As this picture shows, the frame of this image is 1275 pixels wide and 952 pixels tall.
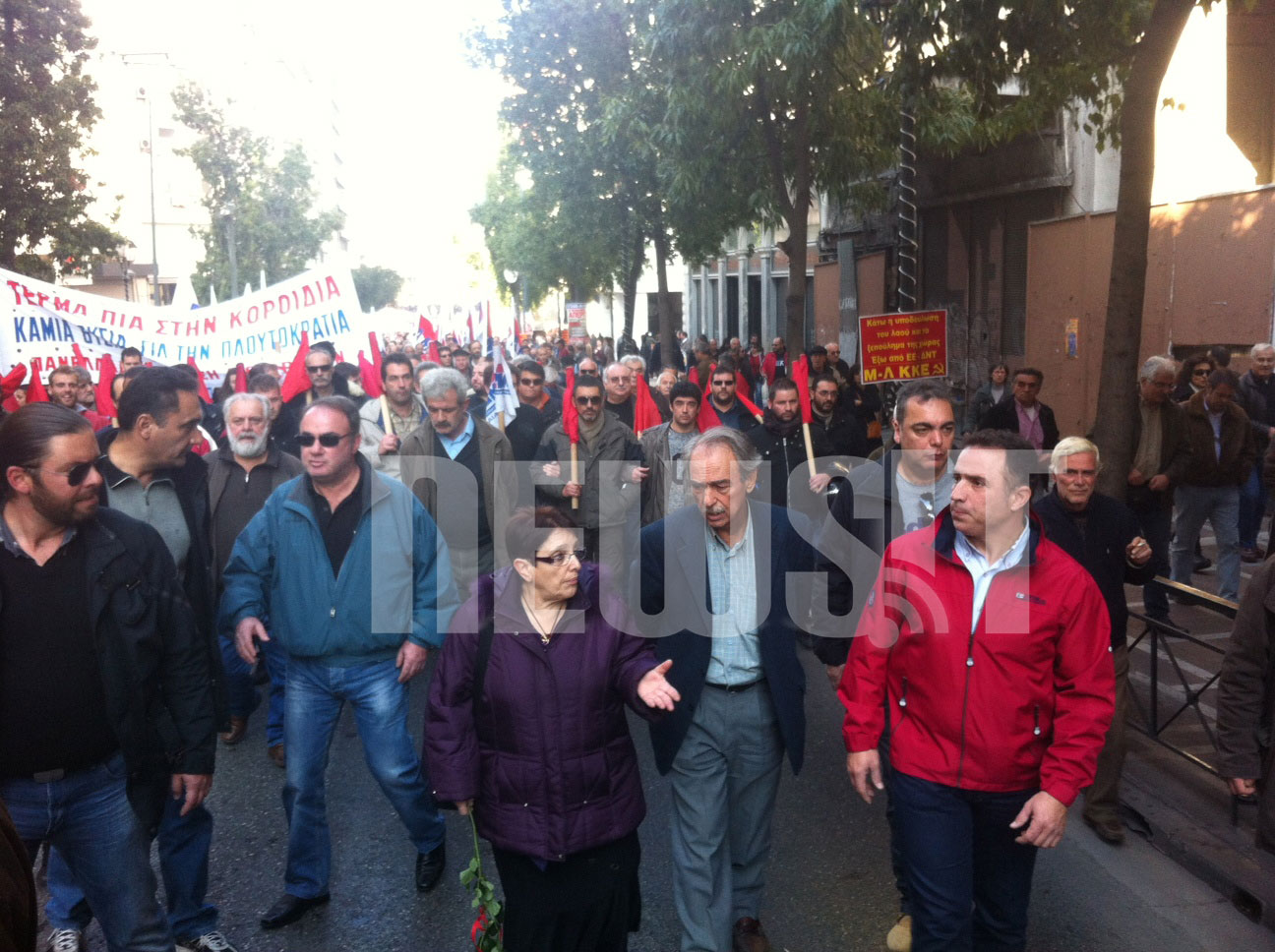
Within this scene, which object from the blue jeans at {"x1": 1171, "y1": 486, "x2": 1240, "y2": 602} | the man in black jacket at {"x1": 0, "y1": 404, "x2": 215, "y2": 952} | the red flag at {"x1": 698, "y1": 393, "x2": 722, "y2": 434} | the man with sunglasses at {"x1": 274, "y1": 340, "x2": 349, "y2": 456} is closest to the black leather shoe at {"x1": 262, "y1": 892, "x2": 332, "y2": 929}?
Result: the man in black jacket at {"x1": 0, "y1": 404, "x2": 215, "y2": 952}

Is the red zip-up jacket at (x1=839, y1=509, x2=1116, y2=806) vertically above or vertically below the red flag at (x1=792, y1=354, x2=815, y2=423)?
below

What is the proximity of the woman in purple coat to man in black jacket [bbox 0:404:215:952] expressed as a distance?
32.3 inches

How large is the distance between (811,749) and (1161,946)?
2225 millimetres

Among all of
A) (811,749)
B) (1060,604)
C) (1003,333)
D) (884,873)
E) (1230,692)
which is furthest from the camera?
(1003,333)

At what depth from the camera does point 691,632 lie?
3.93 metres

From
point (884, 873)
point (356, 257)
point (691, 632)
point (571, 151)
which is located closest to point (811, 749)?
point (884, 873)

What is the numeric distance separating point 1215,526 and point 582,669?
22.4ft

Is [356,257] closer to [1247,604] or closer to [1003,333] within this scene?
[1003,333]

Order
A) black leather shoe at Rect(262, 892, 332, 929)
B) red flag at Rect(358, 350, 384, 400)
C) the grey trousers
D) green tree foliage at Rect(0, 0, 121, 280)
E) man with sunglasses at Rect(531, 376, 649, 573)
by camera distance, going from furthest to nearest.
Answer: green tree foliage at Rect(0, 0, 121, 280) → red flag at Rect(358, 350, 384, 400) → man with sunglasses at Rect(531, 376, 649, 573) → black leather shoe at Rect(262, 892, 332, 929) → the grey trousers

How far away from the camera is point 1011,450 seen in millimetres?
3523

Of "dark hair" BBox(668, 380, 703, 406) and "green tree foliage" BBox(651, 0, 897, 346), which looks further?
"green tree foliage" BBox(651, 0, 897, 346)

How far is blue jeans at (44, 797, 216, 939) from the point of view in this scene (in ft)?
13.1

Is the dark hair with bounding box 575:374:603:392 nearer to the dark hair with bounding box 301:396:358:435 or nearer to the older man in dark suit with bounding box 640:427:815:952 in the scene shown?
the dark hair with bounding box 301:396:358:435

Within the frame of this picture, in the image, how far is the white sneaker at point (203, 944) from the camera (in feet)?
13.4
